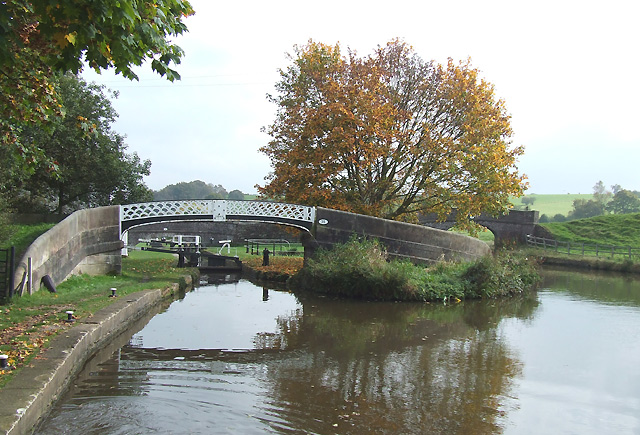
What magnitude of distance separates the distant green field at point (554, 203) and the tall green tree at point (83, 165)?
7180 cm

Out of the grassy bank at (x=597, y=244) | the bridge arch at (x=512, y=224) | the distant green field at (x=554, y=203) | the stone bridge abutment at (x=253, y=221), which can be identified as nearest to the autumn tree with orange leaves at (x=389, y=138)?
the stone bridge abutment at (x=253, y=221)

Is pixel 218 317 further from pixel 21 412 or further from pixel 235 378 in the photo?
pixel 21 412

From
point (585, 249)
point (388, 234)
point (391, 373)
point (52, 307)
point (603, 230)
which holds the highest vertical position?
point (603, 230)

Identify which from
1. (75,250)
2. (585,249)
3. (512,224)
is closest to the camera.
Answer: (75,250)

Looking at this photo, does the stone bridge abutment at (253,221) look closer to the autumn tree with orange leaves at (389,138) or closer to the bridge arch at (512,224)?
the autumn tree with orange leaves at (389,138)

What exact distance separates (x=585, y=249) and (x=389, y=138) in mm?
19700

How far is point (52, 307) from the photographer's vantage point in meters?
10.6

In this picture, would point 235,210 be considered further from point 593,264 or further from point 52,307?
point 593,264

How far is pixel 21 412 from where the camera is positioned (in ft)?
17.8

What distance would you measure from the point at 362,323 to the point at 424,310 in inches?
107

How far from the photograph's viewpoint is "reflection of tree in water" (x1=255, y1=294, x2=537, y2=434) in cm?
670

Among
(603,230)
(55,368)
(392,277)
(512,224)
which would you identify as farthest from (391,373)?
(603,230)

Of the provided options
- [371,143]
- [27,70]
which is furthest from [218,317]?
[371,143]

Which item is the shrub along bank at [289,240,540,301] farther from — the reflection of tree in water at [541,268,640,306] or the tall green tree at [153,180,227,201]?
the tall green tree at [153,180,227,201]
